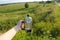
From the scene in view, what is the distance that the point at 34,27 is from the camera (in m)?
11.7

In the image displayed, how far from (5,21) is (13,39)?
1097 centimetres

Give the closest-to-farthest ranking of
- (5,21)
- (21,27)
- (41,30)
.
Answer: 1. (21,27)
2. (41,30)
3. (5,21)

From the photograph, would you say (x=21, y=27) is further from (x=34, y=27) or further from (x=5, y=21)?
(x=5, y=21)

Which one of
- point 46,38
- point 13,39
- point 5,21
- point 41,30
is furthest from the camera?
point 5,21

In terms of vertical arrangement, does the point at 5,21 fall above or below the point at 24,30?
below

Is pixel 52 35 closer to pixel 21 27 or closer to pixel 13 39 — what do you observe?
pixel 21 27

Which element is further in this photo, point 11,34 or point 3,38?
point 11,34

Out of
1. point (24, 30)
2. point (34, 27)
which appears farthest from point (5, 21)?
point (24, 30)

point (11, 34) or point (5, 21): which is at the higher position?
point (11, 34)

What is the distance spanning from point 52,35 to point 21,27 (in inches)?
64.8

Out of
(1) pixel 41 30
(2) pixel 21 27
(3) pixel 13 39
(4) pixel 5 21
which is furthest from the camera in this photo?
(4) pixel 5 21

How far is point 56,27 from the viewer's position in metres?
11.5

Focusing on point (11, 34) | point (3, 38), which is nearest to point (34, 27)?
point (11, 34)

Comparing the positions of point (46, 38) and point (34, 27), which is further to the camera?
point (34, 27)
